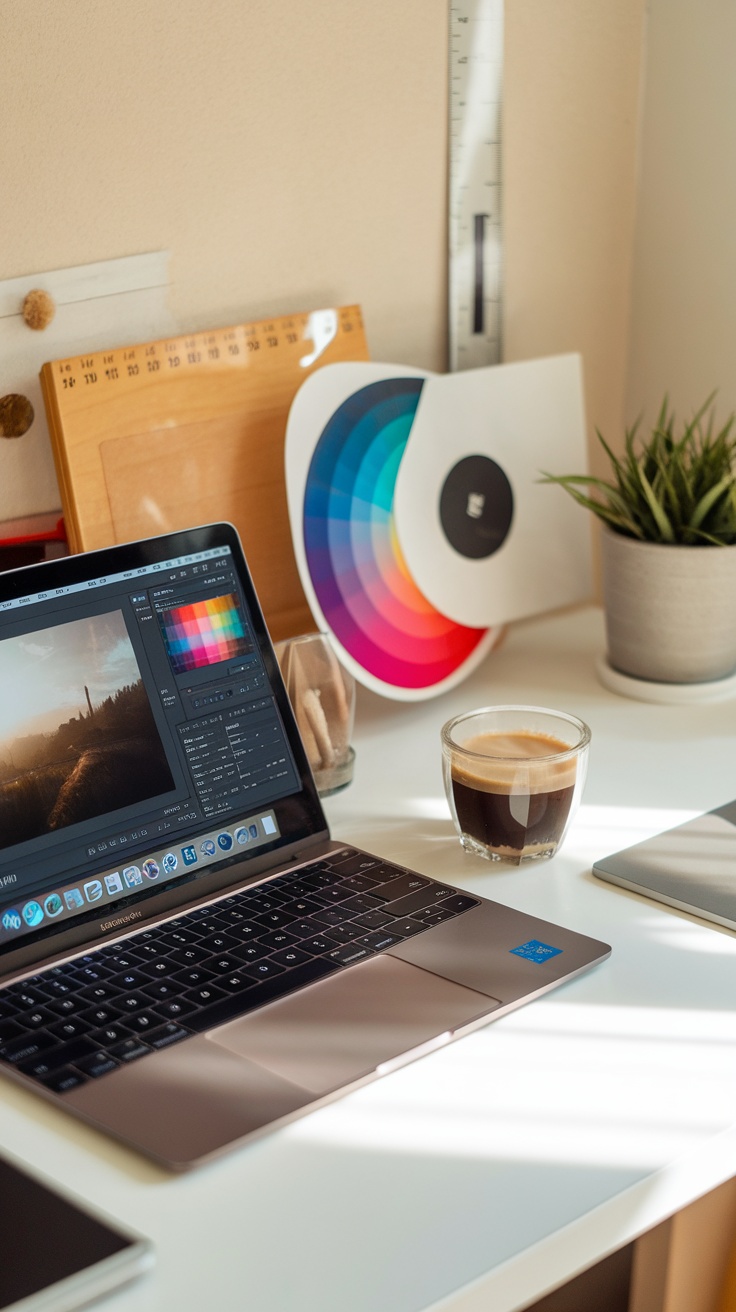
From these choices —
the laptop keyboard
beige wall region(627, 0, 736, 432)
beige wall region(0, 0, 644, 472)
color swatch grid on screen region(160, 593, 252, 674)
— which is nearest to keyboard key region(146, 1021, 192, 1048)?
the laptop keyboard

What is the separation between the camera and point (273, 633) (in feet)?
3.70

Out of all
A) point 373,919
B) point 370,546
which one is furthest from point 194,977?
point 370,546

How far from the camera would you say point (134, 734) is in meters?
0.85

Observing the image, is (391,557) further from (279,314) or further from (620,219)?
(620,219)

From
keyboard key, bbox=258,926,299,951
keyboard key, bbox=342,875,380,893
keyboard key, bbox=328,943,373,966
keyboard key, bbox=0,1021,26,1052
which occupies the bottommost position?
keyboard key, bbox=342,875,380,893

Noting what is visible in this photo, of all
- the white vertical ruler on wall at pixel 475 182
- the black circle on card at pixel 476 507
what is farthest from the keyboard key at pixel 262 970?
the white vertical ruler on wall at pixel 475 182

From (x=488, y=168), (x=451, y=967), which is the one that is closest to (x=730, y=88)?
(x=488, y=168)

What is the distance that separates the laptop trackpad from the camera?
26.3 inches

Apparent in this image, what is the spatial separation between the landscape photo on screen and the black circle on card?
0.40 metres

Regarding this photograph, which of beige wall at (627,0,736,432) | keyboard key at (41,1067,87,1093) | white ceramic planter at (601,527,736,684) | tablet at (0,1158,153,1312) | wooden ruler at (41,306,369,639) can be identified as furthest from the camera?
beige wall at (627,0,736,432)

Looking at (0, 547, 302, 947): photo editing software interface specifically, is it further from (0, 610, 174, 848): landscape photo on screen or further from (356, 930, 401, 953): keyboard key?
(356, 930, 401, 953): keyboard key

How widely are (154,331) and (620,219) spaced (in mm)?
587

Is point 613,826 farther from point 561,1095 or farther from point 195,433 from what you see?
point 195,433

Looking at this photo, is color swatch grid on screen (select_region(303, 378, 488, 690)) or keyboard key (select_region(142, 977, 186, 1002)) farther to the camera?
color swatch grid on screen (select_region(303, 378, 488, 690))
